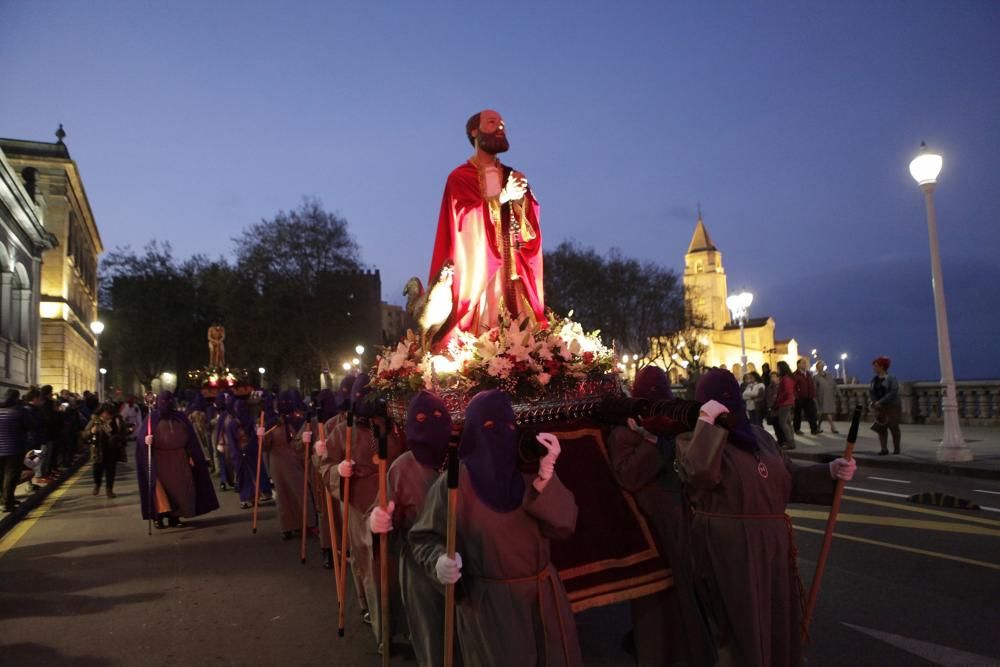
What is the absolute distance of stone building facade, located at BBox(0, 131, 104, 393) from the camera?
121ft

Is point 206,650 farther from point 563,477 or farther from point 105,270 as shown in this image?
point 105,270

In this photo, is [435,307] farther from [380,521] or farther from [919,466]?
[919,466]

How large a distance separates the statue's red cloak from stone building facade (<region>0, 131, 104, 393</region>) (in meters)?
33.1

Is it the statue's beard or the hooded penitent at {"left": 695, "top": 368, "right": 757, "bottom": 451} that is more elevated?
the statue's beard

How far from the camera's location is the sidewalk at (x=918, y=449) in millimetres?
12586

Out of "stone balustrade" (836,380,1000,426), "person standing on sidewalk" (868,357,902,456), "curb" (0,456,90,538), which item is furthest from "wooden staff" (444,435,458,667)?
"stone balustrade" (836,380,1000,426)

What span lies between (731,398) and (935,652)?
2249mm

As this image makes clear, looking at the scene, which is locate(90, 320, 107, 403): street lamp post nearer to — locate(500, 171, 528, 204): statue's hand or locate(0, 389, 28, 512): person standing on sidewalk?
locate(0, 389, 28, 512): person standing on sidewalk

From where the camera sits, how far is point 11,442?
11.3m

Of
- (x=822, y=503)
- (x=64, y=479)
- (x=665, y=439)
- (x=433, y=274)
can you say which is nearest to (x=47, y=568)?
(x=433, y=274)

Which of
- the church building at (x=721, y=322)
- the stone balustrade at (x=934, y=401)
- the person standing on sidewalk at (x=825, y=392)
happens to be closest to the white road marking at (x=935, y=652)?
the stone balustrade at (x=934, y=401)

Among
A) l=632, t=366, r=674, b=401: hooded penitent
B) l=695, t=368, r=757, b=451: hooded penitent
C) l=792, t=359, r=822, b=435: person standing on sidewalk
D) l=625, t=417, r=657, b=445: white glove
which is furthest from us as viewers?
l=792, t=359, r=822, b=435: person standing on sidewalk

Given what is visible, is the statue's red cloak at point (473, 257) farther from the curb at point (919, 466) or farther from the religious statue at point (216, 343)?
the religious statue at point (216, 343)

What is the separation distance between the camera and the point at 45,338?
37219 millimetres
